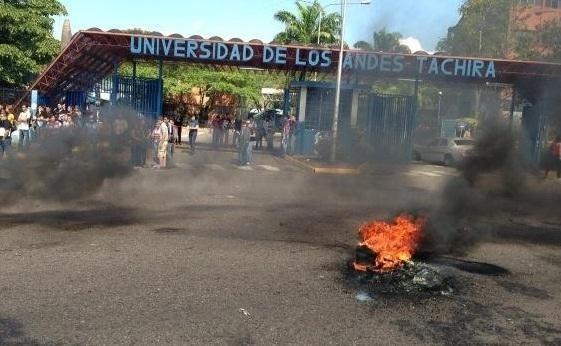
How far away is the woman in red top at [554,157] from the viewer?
51.6 feet

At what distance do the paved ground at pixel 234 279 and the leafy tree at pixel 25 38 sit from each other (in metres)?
16.0

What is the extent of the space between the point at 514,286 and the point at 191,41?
672 inches

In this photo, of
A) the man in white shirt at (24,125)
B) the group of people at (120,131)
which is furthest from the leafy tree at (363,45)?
the man in white shirt at (24,125)

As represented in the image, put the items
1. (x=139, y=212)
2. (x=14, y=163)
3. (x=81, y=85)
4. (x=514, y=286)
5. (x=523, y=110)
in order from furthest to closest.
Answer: (x=81, y=85), (x=523, y=110), (x=14, y=163), (x=139, y=212), (x=514, y=286)

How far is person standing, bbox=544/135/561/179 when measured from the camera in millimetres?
15672

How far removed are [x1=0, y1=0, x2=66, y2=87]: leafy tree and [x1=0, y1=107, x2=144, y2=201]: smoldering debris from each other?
13.6m

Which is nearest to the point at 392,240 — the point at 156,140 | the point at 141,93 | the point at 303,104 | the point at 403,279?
the point at 403,279

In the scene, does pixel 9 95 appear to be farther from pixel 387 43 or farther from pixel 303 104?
pixel 387 43

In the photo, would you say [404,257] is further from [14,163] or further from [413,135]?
[413,135]

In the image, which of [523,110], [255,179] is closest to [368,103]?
[255,179]

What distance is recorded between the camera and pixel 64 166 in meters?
10.9

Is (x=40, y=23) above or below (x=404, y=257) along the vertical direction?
above

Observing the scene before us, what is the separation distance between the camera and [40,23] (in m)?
25.6

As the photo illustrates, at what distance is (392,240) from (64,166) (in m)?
6.68
